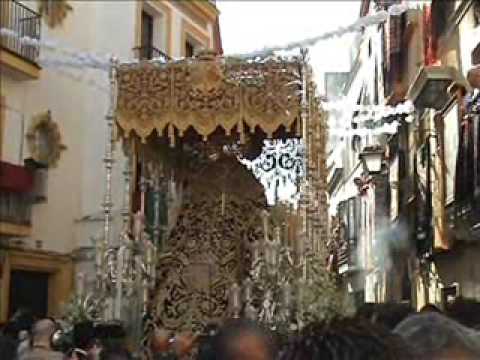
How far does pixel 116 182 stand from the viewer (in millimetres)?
14664

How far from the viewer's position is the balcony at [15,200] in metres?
12.3

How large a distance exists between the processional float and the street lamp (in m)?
1.90

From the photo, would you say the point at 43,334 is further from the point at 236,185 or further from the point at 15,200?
the point at 15,200

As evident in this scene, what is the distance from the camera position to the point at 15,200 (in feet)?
42.2

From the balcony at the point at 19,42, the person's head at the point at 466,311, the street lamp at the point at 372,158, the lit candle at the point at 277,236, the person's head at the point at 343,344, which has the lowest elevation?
the person's head at the point at 343,344

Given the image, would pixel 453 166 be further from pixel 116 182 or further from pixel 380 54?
pixel 116 182

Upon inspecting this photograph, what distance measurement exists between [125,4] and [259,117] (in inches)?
325

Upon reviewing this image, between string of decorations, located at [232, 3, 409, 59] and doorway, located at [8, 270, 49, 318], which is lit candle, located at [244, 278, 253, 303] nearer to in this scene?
string of decorations, located at [232, 3, 409, 59]

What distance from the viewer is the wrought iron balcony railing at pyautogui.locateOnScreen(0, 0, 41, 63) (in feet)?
42.5

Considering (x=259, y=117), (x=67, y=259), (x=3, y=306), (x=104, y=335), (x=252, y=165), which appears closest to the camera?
(x=104, y=335)

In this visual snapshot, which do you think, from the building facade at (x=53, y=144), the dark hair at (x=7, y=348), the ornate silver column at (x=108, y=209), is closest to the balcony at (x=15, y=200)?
the building facade at (x=53, y=144)

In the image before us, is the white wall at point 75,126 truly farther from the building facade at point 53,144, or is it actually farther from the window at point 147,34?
the window at point 147,34

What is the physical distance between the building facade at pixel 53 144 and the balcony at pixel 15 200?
0.6 inches

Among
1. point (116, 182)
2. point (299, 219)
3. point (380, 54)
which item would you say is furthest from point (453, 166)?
point (116, 182)
